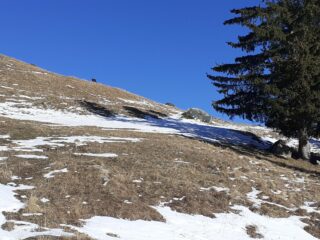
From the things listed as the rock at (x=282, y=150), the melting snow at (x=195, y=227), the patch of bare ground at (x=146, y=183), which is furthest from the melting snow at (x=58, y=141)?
the rock at (x=282, y=150)

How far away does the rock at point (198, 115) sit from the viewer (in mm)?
43156

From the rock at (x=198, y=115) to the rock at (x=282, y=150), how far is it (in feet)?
42.6

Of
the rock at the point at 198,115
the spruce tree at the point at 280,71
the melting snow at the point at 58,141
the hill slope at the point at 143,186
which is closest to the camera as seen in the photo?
the hill slope at the point at 143,186

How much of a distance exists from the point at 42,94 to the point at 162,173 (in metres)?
25.5

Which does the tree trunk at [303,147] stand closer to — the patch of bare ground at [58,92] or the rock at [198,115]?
the rock at [198,115]

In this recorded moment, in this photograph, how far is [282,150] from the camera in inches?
1190

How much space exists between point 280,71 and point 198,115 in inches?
598

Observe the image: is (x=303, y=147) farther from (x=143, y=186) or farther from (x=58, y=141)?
(x=143, y=186)

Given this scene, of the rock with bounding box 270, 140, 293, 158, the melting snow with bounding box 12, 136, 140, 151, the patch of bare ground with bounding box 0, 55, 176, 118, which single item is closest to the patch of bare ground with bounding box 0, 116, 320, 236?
the melting snow with bounding box 12, 136, 140, 151

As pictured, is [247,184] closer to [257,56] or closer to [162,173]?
[162,173]

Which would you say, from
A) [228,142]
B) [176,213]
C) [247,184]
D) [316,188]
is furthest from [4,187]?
[228,142]

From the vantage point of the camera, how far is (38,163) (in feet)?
59.8

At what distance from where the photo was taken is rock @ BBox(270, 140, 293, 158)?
30.1 m

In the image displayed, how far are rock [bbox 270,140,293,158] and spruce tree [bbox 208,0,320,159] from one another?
671 millimetres
